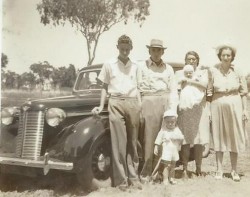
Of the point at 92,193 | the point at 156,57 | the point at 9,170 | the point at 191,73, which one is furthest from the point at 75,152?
the point at 191,73

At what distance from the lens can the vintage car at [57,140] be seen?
2947 millimetres

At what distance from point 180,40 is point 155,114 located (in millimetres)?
1108

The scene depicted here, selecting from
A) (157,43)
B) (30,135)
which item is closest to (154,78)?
(157,43)

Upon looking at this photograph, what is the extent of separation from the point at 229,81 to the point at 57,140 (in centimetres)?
180

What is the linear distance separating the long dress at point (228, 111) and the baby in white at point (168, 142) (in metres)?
0.46

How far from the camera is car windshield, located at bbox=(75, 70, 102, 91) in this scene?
13.3ft

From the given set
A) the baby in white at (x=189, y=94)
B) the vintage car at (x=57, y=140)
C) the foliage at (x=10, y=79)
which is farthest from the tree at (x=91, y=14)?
the vintage car at (x=57, y=140)

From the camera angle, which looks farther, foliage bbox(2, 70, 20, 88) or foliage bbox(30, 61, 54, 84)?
foliage bbox(30, 61, 54, 84)

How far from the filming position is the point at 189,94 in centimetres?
345

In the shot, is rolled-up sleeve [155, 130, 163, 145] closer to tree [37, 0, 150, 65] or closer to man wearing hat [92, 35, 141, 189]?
man wearing hat [92, 35, 141, 189]

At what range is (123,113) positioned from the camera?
10.2ft

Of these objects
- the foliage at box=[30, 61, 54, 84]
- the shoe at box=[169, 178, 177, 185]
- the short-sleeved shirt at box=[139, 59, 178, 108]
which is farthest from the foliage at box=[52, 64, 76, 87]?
the shoe at box=[169, 178, 177, 185]

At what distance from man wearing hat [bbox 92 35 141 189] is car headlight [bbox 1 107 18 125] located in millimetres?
922

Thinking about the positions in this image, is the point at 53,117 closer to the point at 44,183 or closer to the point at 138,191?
the point at 44,183
